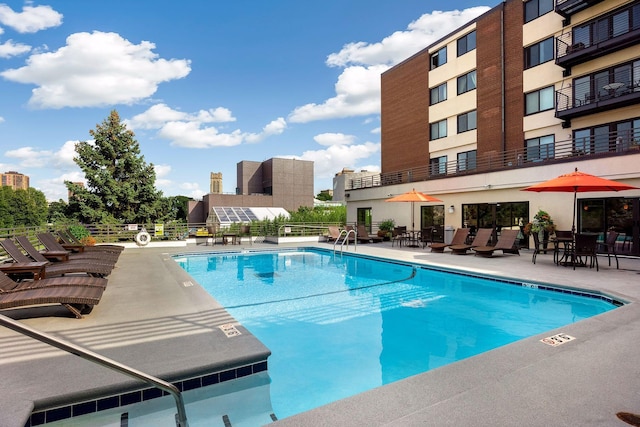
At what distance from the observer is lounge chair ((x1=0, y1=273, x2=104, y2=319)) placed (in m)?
4.73

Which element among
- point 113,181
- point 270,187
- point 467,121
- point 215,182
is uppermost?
point 215,182

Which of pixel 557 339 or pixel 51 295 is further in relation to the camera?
pixel 51 295

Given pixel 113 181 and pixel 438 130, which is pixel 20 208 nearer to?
pixel 113 181

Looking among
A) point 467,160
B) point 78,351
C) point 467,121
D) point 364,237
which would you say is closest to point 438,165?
point 467,160

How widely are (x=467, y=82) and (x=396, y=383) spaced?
70.0 ft

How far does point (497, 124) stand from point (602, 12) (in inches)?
232

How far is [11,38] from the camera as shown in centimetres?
1608

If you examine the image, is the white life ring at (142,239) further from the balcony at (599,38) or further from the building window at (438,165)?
the balcony at (599,38)

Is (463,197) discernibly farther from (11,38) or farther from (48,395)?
(11,38)

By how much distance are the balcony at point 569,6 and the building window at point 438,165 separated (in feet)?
28.3

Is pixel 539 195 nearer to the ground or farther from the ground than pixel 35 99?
nearer to the ground

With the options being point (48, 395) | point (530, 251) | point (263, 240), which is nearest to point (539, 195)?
point (530, 251)

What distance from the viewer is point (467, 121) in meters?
20.8

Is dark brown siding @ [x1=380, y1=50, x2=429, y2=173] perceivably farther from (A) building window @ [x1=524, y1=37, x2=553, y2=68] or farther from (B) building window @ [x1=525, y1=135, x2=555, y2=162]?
(B) building window @ [x1=525, y1=135, x2=555, y2=162]
